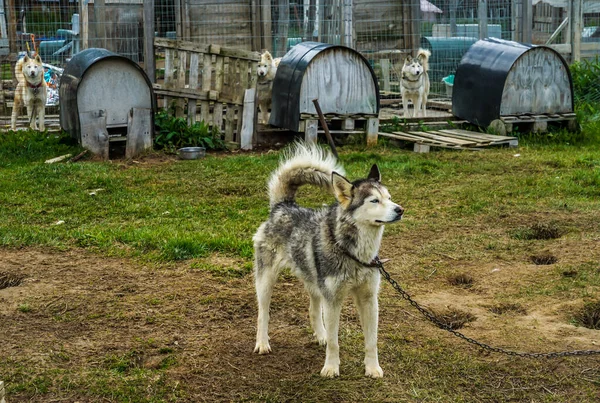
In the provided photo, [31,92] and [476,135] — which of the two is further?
[31,92]

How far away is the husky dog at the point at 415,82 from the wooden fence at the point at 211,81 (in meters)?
3.53

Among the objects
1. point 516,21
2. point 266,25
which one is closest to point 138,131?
point 266,25

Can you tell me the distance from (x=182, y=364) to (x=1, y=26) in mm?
15474

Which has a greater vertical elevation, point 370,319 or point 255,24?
point 255,24

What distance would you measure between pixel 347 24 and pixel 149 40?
3903mm

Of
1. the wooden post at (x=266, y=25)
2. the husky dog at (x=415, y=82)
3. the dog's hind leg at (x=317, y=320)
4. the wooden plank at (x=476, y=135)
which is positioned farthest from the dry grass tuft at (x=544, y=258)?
the wooden post at (x=266, y=25)

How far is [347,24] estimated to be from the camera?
1420 centimetres

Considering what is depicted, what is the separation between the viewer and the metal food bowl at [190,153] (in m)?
10.8

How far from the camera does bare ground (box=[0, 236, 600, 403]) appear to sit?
4.14 m

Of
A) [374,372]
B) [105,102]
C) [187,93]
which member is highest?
[187,93]

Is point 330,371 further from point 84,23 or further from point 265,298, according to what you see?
point 84,23

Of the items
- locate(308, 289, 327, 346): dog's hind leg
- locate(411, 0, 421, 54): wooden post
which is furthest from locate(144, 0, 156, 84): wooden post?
locate(308, 289, 327, 346): dog's hind leg

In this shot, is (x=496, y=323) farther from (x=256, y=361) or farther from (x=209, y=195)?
(x=209, y=195)

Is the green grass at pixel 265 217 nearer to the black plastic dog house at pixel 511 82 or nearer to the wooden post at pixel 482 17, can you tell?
the black plastic dog house at pixel 511 82
